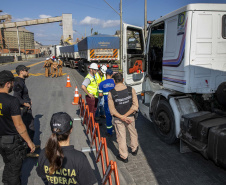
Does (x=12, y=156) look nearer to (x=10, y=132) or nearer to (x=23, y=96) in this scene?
(x=10, y=132)

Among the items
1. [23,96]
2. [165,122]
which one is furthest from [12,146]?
[165,122]

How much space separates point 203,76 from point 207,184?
2.03 meters

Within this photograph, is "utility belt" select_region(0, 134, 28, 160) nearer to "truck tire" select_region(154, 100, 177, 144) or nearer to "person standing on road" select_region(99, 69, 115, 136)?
"person standing on road" select_region(99, 69, 115, 136)

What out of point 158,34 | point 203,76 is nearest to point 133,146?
point 203,76

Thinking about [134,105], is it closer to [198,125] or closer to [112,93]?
[112,93]

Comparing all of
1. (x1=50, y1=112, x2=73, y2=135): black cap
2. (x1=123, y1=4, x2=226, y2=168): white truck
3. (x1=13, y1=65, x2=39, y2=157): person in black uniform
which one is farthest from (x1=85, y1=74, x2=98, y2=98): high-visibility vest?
(x1=50, y1=112, x2=73, y2=135): black cap

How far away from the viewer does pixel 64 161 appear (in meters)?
1.76

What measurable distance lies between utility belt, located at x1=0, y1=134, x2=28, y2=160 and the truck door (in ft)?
11.8

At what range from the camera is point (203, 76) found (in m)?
3.92

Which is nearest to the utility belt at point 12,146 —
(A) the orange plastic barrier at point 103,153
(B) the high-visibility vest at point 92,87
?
(A) the orange plastic barrier at point 103,153

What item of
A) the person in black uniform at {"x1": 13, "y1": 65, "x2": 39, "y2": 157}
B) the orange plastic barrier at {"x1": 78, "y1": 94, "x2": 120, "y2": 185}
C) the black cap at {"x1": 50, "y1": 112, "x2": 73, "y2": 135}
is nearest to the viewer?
the black cap at {"x1": 50, "y1": 112, "x2": 73, "y2": 135}

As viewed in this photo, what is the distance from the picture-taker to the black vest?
12.3 feet

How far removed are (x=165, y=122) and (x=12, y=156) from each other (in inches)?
129

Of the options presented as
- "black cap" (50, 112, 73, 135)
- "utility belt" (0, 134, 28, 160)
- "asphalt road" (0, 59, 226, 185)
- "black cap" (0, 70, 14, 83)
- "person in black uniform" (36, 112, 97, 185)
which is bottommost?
"asphalt road" (0, 59, 226, 185)
